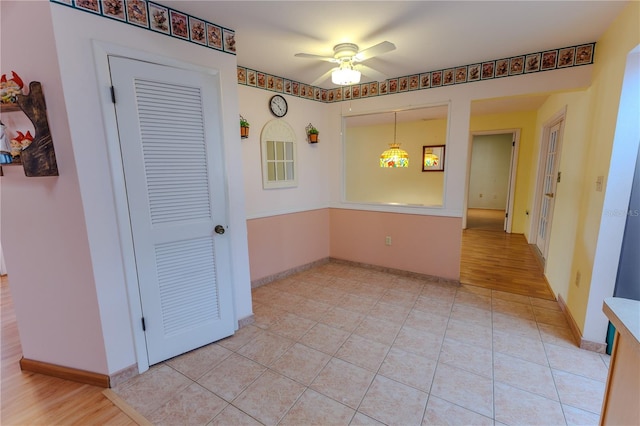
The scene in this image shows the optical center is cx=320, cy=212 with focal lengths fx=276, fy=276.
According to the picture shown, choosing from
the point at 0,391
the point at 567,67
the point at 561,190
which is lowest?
the point at 0,391

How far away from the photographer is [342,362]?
203cm

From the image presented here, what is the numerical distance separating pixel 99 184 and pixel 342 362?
202cm

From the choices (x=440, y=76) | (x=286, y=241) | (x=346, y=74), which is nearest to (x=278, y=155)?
(x=286, y=241)

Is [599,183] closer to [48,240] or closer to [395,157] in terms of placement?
[395,157]

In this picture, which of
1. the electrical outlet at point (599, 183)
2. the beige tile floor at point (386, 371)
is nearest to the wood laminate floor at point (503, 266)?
the beige tile floor at point (386, 371)

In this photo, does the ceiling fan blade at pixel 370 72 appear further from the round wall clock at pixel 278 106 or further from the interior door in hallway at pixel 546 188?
the interior door in hallway at pixel 546 188

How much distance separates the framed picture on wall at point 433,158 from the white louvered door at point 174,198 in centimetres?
481

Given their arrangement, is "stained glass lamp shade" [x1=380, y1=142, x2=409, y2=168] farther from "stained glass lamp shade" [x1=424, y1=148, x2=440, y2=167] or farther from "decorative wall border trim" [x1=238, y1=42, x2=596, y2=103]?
"decorative wall border trim" [x1=238, y1=42, x2=596, y2=103]

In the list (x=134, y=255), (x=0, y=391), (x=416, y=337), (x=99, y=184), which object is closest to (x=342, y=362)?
(x=416, y=337)

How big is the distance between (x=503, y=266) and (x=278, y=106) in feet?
12.3

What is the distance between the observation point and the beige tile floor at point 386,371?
5.23ft

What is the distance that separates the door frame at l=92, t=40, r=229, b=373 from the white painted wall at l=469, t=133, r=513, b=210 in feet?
26.4

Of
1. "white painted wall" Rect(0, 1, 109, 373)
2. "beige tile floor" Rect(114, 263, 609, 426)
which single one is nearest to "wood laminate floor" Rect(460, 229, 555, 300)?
"beige tile floor" Rect(114, 263, 609, 426)

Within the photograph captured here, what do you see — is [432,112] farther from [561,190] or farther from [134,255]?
[134,255]
